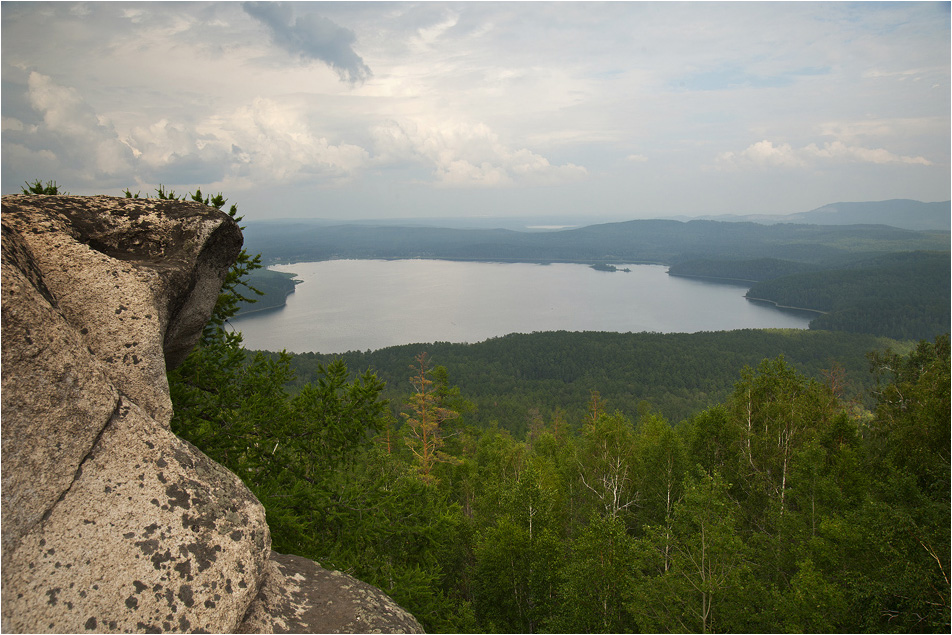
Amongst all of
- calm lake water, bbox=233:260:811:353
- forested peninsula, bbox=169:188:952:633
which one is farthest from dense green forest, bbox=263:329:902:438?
forested peninsula, bbox=169:188:952:633

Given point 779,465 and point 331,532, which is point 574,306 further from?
point 331,532

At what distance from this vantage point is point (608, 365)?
100875mm

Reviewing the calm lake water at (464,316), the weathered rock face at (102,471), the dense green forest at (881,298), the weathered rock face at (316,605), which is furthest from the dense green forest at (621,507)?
the dense green forest at (881,298)

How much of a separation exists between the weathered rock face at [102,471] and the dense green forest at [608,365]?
6398cm

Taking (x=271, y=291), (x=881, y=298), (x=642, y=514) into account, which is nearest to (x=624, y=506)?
(x=642, y=514)

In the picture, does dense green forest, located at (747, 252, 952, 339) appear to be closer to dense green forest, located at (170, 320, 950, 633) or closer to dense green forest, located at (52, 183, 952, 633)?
dense green forest, located at (52, 183, 952, 633)

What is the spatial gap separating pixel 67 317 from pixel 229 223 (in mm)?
1881

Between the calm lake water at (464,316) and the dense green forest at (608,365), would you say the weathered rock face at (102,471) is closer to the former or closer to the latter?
the dense green forest at (608,365)

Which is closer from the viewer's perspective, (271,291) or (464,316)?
(464,316)

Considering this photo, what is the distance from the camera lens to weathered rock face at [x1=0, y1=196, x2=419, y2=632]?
10.4 ft

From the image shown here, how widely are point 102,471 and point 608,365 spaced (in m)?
102

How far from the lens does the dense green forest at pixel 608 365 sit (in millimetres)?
80062

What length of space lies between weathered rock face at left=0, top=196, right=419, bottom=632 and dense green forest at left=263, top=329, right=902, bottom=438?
64.0 metres

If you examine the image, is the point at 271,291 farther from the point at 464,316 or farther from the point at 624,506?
the point at 624,506
